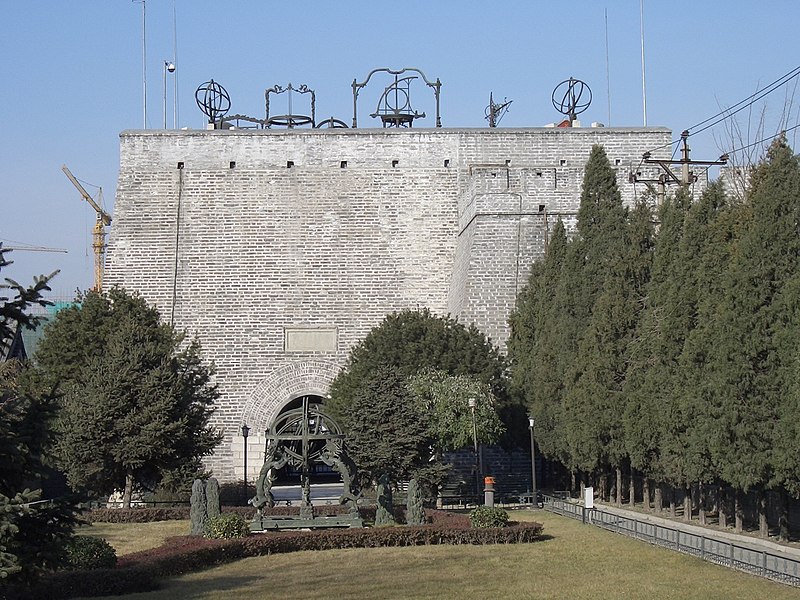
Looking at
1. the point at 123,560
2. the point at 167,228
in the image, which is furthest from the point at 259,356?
the point at 123,560

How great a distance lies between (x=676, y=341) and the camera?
25078mm

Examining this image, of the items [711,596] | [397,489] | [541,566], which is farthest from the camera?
[397,489]

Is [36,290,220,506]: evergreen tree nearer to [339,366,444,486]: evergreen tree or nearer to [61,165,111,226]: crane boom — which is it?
[339,366,444,486]: evergreen tree

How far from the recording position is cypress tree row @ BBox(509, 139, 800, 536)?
2103 cm

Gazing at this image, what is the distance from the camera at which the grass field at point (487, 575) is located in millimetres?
15578

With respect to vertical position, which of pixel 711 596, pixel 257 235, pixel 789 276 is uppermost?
pixel 257 235

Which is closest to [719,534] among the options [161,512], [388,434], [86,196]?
[388,434]

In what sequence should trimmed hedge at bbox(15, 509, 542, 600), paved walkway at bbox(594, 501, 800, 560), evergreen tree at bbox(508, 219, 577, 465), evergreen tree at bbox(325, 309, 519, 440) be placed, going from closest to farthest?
trimmed hedge at bbox(15, 509, 542, 600) < paved walkway at bbox(594, 501, 800, 560) < evergreen tree at bbox(508, 219, 577, 465) < evergreen tree at bbox(325, 309, 519, 440)

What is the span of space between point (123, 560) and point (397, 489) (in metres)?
11.7

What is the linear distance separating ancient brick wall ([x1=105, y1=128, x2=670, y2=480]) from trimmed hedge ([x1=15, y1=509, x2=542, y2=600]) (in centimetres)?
1506

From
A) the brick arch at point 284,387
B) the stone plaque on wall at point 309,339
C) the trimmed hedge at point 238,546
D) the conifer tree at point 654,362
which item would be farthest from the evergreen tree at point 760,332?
the stone plaque on wall at point 309,339

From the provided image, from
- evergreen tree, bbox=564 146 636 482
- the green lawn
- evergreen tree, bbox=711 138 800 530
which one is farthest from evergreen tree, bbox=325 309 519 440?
evergreen tree, bbox=711 138 800 530

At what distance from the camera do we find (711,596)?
48.4 ft

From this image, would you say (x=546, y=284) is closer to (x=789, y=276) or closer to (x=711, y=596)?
(x=789, y=276)
